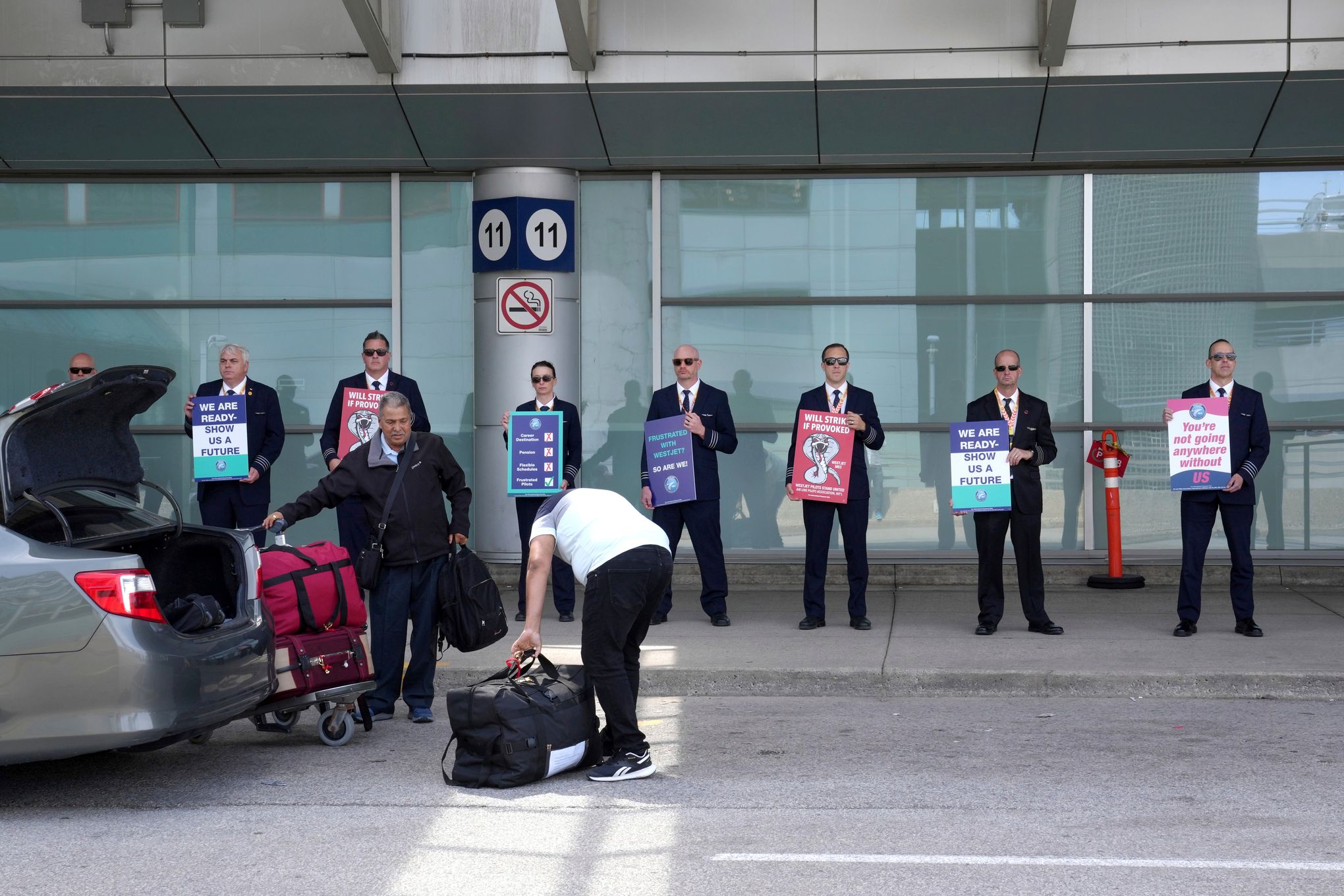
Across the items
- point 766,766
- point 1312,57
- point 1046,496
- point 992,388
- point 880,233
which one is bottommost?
point 766,766

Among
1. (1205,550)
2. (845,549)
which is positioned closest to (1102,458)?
(1205,550)

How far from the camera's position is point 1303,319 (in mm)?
12289

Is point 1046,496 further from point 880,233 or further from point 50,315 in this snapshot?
point 50,315

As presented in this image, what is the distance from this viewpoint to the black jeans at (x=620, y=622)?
6.41m

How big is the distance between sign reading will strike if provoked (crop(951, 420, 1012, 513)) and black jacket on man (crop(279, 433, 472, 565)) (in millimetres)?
4026

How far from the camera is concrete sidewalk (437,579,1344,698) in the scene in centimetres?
849

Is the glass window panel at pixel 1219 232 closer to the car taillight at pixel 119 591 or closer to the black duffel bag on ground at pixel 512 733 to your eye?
the black duffel bag on ground at pixel 512 733

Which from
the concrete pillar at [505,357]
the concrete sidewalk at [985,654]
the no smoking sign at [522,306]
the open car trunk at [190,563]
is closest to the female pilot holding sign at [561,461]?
the concrete sidewalk at [985,654]

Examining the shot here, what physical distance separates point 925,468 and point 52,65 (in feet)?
26.8

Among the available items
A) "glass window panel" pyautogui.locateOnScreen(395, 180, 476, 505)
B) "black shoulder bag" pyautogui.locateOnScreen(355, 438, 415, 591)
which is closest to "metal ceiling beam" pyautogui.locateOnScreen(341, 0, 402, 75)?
"glass window panel" pyautogui.locateOnScreen(395, 180, 476, 505)

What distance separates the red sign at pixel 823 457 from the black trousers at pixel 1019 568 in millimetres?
1116

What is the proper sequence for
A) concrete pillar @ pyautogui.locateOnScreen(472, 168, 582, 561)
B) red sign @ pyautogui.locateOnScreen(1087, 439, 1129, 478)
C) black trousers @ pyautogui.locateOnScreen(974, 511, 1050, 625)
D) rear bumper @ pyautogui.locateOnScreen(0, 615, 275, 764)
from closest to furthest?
rear bumper @ pyautogui.locateOnScreen(0, 615, 275, 764) → black trousers @ pyautogui.locateOnScreen(974, 511, 1050, 625) → red sign @ pyautogui.locateOnScreen(1087, 439, 1129, 478) → concrete pillar @ pyautogui.locateOnScreen(472, 168, 582, 561)

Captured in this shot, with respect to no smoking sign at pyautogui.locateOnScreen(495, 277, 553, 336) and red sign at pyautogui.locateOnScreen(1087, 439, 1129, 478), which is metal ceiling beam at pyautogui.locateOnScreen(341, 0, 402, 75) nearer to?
no smoking sign at pyautogui.locateOnScreen(495, 277, 553, 336)

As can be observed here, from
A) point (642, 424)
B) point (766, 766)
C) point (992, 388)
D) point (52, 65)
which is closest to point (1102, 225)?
point (992, 388)
